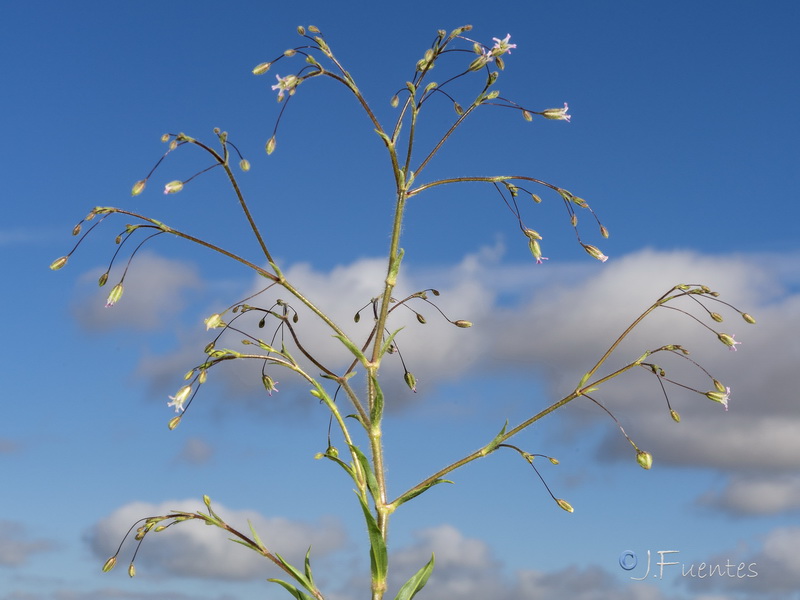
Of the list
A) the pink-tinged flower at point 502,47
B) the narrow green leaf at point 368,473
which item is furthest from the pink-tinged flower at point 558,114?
the narrow green leaf at point 368,473

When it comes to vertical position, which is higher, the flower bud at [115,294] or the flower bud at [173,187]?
the flower bud at [173,187]

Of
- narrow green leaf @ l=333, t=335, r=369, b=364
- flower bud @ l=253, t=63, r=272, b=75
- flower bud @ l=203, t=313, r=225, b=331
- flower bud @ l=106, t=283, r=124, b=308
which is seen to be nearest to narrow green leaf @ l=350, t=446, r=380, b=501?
narrow green leaf @ l=333, t=335, r=369, b=364

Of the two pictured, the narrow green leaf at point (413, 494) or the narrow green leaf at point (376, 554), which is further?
the narrow green leaf at point (413, 494)


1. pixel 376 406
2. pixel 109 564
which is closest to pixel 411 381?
pixel 376 406

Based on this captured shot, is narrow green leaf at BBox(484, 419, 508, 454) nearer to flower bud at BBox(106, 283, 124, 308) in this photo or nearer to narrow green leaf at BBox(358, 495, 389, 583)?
narrow green leaf at BBox(358, 495, 389, 583)

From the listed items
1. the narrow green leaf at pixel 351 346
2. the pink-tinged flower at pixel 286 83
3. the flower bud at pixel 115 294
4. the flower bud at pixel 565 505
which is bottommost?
the flower bud at pixel 565 505

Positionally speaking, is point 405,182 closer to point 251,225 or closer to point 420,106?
point 420,106

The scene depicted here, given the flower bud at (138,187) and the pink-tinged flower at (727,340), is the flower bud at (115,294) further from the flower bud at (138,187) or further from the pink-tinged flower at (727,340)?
the pink-tinged flower at (727,340)

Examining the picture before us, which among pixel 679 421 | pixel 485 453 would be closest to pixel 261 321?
pixel 485 453
